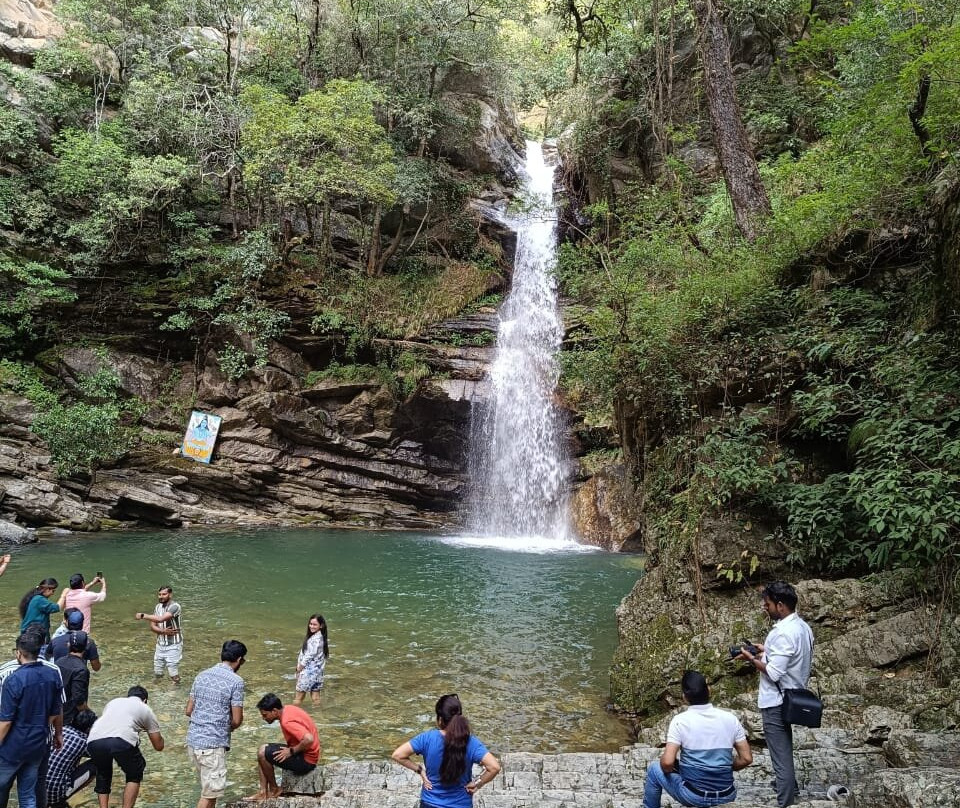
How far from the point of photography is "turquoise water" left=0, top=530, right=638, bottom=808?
6.91 meters

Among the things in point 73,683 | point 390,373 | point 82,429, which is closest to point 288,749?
point 73,683

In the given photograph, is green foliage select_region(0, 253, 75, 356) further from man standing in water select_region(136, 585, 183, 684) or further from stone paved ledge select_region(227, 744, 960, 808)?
stone paved ledge select_region(227, 744, 960, 808)

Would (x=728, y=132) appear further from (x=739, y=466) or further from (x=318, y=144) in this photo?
(x=318, y=144)

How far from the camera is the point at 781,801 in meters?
4.25

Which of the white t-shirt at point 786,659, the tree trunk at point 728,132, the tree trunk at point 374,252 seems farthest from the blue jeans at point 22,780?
the tree trunk at point 374,252

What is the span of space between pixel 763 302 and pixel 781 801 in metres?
6.53

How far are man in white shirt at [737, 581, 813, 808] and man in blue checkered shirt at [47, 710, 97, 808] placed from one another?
512 cm

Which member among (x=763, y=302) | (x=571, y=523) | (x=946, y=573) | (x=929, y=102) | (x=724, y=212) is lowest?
(x=946, y=573)

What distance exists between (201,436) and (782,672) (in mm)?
20359

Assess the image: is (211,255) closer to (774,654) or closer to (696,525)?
(696,525)

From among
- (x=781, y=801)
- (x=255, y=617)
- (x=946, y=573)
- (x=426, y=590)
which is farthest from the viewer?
(x=426, y=590)

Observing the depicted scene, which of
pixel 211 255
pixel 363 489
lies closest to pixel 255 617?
pixel 363 489

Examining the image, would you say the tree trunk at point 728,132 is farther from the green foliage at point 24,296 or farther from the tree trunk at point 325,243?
the green foliage at point 24,296

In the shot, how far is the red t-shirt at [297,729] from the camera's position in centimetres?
489
